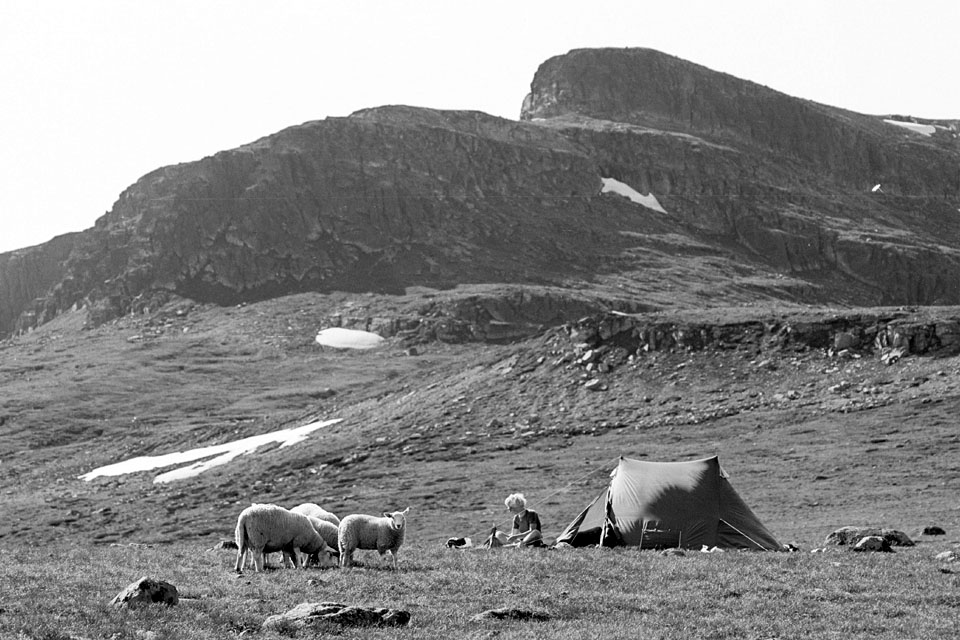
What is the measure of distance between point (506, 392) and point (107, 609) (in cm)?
6118

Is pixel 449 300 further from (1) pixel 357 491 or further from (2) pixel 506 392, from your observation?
(1) pixel 357 491

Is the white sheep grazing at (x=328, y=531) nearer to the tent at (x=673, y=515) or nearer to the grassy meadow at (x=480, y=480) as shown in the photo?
the grassy meadow at (x=480, y=480)

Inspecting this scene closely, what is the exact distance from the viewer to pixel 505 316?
173 metres

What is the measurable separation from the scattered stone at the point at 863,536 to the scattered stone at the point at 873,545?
4.98 ft

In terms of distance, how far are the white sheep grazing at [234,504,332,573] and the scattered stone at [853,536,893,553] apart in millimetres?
14683

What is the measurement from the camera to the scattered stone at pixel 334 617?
1784 centimetres

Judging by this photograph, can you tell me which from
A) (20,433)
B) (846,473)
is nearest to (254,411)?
(20,433)

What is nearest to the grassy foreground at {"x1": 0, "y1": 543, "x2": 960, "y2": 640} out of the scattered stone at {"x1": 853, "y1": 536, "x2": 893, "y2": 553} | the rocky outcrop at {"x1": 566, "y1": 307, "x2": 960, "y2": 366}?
the scattered stone at {"x1": 853, "y1": 536, "x2": 893, "y2": 553}

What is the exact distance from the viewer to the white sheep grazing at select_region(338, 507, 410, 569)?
26.1 metres

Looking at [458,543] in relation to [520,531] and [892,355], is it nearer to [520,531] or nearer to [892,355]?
[520,531]

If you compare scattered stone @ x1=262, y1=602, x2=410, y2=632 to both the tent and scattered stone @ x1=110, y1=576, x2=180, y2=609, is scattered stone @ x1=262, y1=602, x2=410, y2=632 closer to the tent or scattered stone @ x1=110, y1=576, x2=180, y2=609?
scattered stone @ x1=110, y1=576, x2=180, y2=609

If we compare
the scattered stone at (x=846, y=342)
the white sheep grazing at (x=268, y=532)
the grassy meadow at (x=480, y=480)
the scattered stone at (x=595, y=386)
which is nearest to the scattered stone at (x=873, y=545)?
the grassy meadow at (x=480, y=480)

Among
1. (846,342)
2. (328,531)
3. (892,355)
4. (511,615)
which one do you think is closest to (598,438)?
(846,342)

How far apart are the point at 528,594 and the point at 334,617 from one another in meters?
5.01
